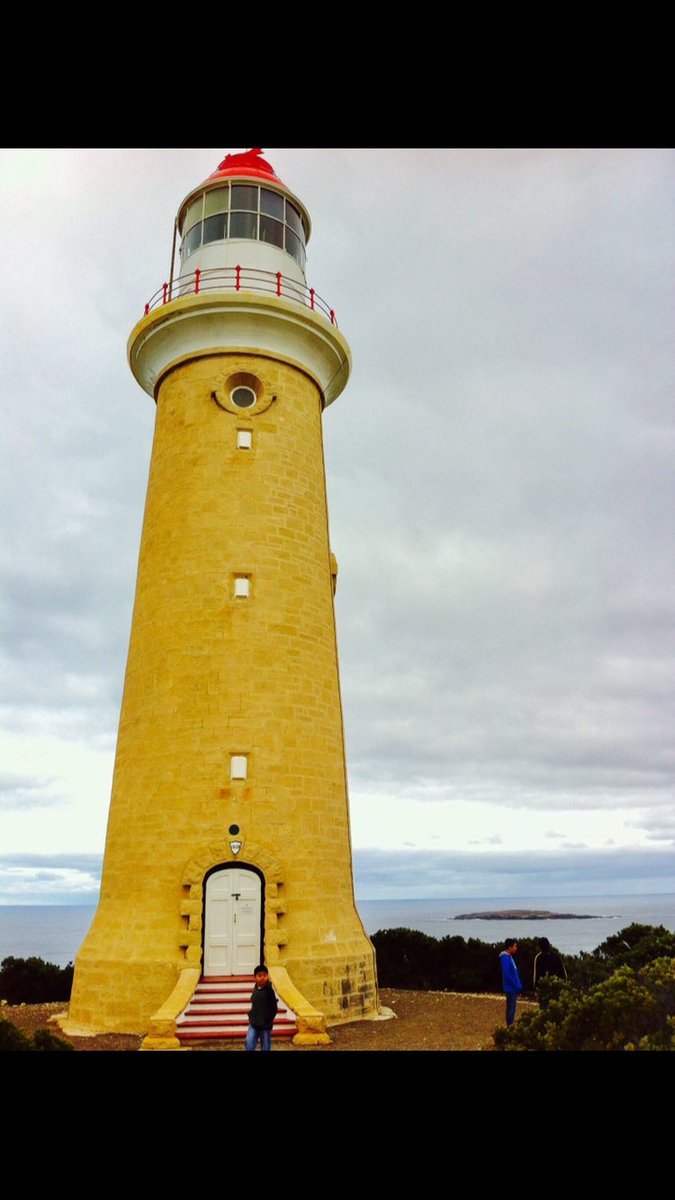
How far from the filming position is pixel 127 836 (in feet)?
50.4

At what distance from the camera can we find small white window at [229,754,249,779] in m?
15.1

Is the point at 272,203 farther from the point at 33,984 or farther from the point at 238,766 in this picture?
the point at 33,984

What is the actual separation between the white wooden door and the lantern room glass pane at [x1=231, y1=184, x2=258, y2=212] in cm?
1452

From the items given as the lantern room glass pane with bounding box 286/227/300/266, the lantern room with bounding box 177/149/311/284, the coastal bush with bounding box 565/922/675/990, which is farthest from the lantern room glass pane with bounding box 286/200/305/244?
the coastal bush with bounding box 565/922/675/990

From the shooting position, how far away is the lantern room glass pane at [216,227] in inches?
744

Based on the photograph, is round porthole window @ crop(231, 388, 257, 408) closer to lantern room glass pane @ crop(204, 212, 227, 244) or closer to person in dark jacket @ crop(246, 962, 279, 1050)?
lantern room glass pane @ crop(204, 212, 227, 244)

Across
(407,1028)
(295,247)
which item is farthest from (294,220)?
(407,1028)

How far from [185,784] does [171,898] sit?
1.97 metres

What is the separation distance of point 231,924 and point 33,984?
352 inches

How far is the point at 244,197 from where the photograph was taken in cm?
1903

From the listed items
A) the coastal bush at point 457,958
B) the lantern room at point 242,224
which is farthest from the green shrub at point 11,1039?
the lantern room at point 242,224

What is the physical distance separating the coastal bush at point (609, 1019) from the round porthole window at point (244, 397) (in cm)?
1285
